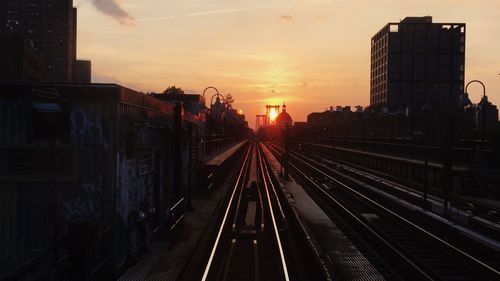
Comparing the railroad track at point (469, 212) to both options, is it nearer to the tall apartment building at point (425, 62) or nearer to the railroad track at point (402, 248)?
the railroad track at point (402, 248)

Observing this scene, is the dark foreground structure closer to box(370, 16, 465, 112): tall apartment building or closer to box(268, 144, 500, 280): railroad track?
box(268, 144, 500, 280): railroad track

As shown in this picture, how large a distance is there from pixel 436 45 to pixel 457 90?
25.6 ft

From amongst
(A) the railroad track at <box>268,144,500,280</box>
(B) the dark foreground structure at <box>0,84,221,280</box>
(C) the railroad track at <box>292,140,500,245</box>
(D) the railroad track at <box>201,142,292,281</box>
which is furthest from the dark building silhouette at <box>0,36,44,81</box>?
(B) the dark foreground structure at <box>0,84,221,280</box>

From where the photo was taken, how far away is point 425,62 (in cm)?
7375

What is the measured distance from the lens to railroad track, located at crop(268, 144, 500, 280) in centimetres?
1378

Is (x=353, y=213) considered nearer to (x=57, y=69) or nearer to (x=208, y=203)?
(x=208, y=203)

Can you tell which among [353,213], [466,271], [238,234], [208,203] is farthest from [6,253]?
[353,213]

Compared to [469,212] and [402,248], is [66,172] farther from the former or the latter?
[469,212]

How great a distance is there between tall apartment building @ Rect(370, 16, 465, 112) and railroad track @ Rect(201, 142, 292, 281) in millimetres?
45778

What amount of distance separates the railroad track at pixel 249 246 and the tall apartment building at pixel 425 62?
150 ft

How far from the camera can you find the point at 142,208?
14.5 metres

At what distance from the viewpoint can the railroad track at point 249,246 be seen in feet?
43.8

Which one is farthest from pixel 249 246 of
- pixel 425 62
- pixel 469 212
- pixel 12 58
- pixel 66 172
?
pixel 12 58

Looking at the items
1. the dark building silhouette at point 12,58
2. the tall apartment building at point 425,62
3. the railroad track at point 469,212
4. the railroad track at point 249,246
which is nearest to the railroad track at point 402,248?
the railroad track at point 469,212
